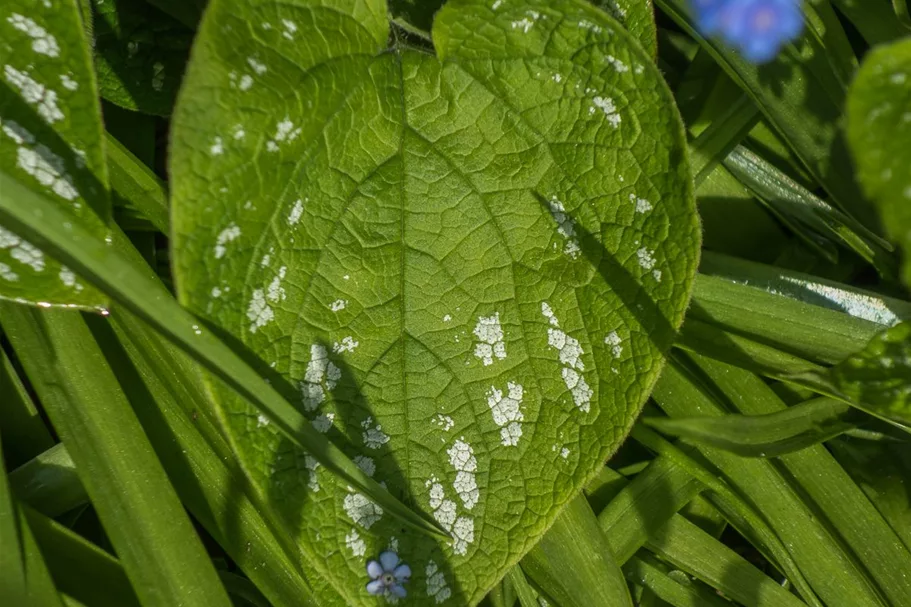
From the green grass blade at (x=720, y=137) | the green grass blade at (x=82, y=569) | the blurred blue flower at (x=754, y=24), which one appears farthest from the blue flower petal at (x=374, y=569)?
the blurred blue flower at (x=754, y=24)

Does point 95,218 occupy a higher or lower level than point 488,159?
lower

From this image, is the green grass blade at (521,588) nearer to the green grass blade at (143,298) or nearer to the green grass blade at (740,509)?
the green grass blade at (740,509)

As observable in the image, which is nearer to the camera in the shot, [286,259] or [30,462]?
[286,259]

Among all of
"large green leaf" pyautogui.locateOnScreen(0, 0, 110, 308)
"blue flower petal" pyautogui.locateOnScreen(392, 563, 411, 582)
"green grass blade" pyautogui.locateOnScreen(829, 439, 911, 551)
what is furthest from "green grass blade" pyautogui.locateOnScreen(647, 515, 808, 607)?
"large green leaf" pyautogui.locateOnScreen(0, 0, 110, 308)

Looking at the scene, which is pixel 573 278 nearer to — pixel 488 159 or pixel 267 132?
pixel 488 159

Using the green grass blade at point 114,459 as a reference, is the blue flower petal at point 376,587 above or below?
above

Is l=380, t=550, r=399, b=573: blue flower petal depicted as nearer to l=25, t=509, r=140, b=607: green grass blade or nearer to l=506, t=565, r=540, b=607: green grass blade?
l=506, t=565, r=540, b=607: green grass blade

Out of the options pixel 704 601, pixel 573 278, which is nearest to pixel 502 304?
pixel 573 278
